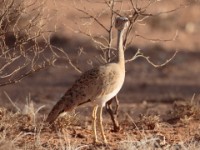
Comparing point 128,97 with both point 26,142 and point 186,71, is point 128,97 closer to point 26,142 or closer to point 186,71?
point 186,71

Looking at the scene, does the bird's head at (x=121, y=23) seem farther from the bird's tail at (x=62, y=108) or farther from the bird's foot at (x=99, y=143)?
the bird's foot at (x=99, y=143)

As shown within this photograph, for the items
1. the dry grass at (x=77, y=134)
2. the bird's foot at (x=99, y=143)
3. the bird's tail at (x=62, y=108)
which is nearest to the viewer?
the dry grass at (x=77, y=134)

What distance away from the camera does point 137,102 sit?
13.6 meters

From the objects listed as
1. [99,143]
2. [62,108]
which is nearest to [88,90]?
[62,108]

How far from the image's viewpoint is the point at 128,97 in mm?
14281

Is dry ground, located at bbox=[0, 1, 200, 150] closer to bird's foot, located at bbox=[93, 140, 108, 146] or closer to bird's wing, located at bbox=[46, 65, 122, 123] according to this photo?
bird's foot, located at bbox=[93, 140, 108, 146]

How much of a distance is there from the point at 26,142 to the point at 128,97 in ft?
19.3

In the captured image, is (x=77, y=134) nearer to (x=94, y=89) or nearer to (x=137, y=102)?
(x=94, y=89)

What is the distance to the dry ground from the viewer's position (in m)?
8.72

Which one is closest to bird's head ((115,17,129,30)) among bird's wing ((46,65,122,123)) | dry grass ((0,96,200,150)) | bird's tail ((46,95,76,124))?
bird's wing ((46,65,122,123))

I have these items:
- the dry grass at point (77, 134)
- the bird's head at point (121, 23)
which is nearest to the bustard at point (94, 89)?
the bird's head at point (121, 23)

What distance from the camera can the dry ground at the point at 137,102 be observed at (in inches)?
343

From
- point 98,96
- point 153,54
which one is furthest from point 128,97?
point 98,96

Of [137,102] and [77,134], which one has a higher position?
[77,134]
